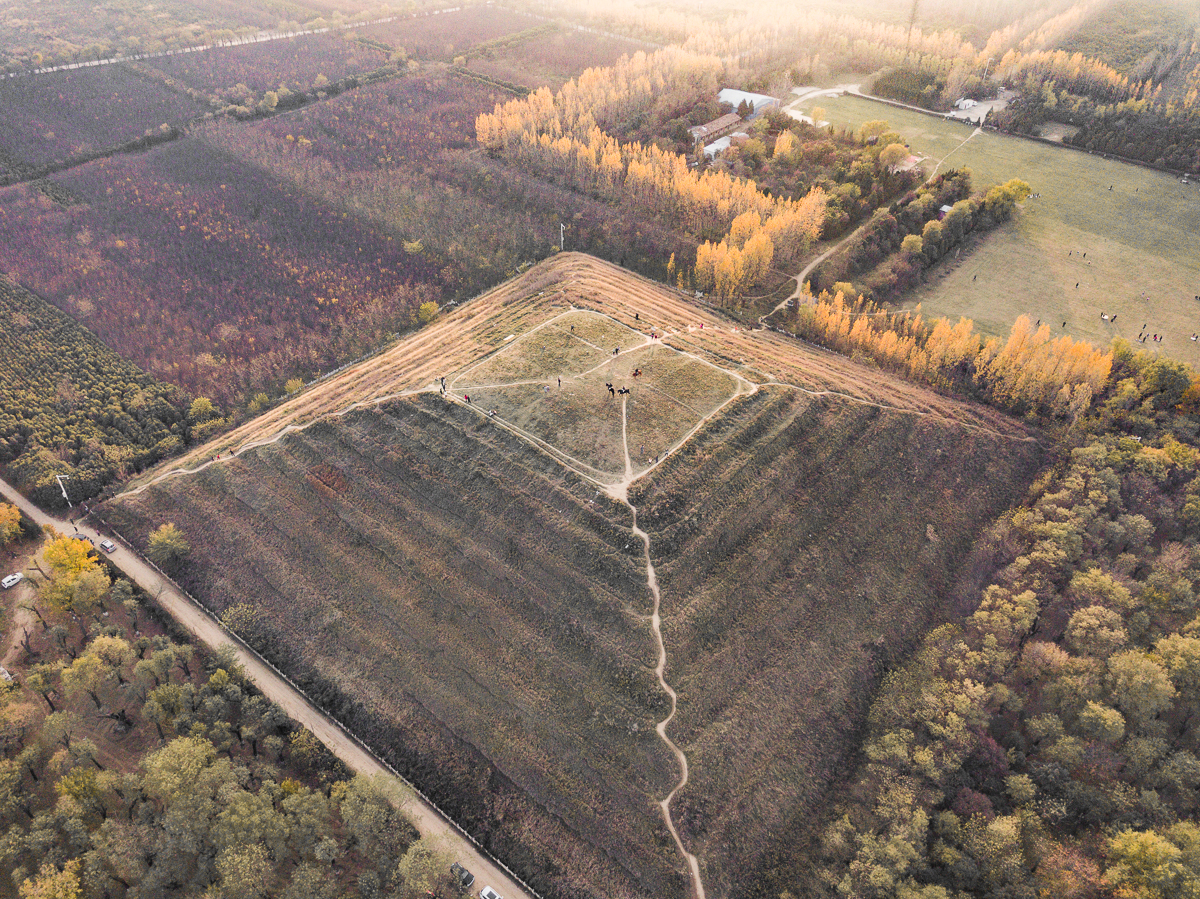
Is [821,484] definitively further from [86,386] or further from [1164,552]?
[86,386]

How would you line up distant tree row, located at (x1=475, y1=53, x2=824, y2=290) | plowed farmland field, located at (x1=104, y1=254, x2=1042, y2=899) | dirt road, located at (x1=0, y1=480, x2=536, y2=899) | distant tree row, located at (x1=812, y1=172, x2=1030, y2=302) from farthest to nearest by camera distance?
distant tree row, located at (x1=475, y1=53, x2=824, y2=290), distant tree row, located at (x1=812, y1=172, x2=1030, y2=302), plowed farmland field, located at (x1=104, y1=254, x2=1042, y2=899), dirt road, located at (x1=0, y1=480, x2=536, y2=899)

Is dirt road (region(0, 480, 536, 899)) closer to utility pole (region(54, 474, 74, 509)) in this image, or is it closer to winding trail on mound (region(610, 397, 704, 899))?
utility pole (region(54, 474, 74, 509))

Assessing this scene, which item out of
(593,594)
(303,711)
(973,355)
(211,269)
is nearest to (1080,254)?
(973,355)

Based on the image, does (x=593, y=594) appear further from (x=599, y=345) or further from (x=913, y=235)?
(x=913, y=235)

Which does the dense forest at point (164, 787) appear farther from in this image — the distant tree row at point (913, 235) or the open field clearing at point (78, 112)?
the open field clearing at point (78, 112)

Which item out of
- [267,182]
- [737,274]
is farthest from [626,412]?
[267,182]

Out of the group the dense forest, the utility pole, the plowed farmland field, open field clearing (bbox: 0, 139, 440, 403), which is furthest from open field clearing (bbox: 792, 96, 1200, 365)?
the utility pole

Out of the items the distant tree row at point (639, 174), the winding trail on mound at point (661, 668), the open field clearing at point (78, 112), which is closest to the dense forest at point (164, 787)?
the winding trail on mound at point (661, 668)
